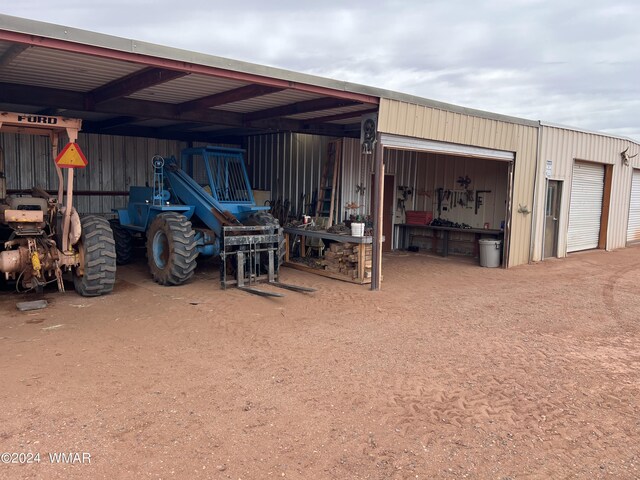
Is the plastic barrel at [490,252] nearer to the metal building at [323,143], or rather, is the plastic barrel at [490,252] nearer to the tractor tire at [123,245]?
the metal building at [323,143]

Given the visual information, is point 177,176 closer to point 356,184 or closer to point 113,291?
point 113,291

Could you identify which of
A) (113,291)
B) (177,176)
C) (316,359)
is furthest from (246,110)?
(316,359)

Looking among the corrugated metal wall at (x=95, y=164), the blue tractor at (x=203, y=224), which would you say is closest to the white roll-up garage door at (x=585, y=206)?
the blue tractor at (x=203, y=224)

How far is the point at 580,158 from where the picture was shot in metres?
14.2

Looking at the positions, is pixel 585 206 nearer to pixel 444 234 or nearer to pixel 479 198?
pixel 479 198

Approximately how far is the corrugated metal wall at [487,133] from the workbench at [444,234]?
0.83 meters

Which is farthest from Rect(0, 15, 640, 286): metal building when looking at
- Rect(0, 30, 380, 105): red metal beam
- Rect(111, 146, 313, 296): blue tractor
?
Rect(111, 146, 313, 296): blue tractor

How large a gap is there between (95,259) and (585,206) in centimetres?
1347

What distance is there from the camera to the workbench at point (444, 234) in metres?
13.4

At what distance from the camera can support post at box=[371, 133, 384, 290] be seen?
8852mm

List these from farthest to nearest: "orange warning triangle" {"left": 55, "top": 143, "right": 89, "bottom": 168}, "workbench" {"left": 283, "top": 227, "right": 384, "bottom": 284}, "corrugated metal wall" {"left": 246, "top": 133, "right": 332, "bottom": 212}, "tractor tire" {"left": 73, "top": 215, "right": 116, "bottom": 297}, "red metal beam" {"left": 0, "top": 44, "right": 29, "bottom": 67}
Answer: "corrugated metal wall" {"left": 246, "top": 133, "right": 332, "bottom": 212}
"workbench" {"left": 283, "top": 227, "right": 384, "bottom": 284}
"tractor tire" {"left": 73, "top": 215, "right": 116, "bottom": 297}
"orange warning triangle" {"left": 55, "top": 143, "right": 89, "bottom": 168}
"red metal beam" {"left": 0, "top": 44, "right": 29, "bottom": 67}

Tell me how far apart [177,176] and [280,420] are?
24.3 feet

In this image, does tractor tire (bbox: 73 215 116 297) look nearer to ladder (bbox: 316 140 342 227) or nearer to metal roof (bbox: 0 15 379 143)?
metal roof (bbox: 0 15 379 143)

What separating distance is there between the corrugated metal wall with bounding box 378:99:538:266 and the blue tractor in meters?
2.97
